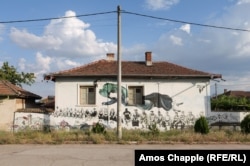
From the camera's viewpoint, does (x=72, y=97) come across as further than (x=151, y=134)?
Yes

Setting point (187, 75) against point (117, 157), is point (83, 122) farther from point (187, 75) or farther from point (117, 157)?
point (117, 157)

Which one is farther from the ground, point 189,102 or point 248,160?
point 189,102

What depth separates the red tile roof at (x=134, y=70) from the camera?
2416 cm

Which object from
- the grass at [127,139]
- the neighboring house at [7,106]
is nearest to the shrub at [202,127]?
the grass at [127,139]

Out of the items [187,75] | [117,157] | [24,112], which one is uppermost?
[187,75]

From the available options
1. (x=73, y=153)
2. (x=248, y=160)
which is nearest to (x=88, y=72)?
(x=73, y=153)

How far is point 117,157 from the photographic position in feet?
42.4

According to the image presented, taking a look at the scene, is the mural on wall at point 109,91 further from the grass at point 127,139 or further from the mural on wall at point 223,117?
the mural on wall at point 223,117

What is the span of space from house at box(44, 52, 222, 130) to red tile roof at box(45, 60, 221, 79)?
0.06m

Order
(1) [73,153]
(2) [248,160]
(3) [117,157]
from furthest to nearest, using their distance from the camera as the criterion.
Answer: (1) [73,153]
(3) [117,157]
(2) [248,160]

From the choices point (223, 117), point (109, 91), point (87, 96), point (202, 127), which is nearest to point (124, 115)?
point (109, 91)

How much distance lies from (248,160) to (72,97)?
17.4m

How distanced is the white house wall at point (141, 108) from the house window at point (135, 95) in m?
0.33

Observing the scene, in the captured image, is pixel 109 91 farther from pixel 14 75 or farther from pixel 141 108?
pixel 14 75
